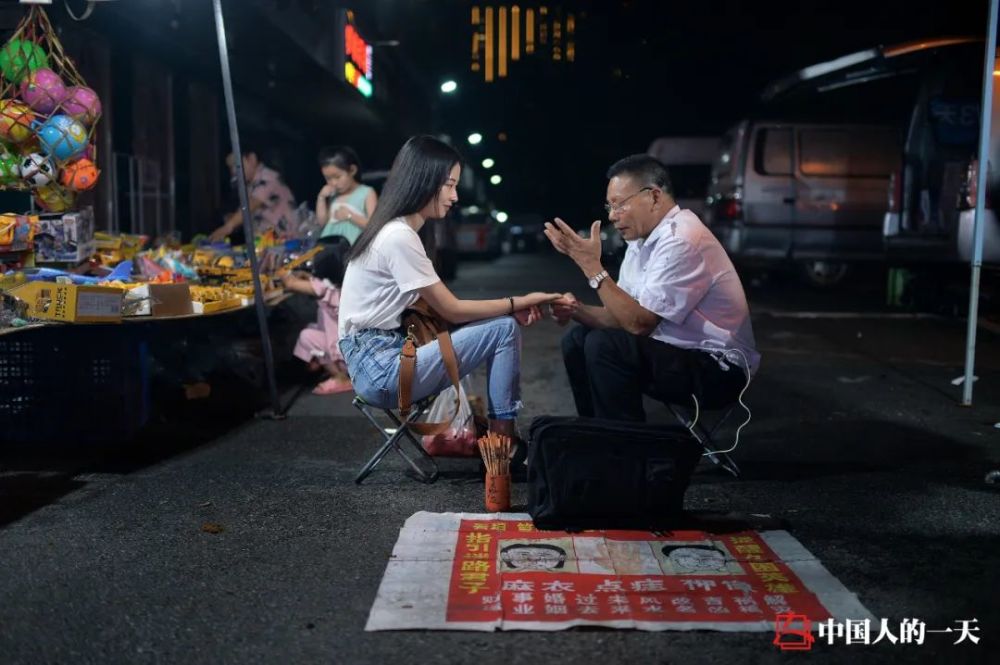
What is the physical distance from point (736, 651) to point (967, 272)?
9.50 metres

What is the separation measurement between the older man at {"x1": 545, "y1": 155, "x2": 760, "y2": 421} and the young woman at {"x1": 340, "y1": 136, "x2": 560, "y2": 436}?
274 millimetres

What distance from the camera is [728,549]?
3.62m

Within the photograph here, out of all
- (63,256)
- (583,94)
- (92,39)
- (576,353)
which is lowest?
(576,353)

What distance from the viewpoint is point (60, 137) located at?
5.12m

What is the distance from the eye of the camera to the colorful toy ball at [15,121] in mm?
4973

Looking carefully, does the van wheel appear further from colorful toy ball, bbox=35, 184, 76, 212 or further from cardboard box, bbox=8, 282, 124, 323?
cardboard box, bbox=8, 282, 124, 323

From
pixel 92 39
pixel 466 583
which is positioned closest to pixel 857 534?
pixel 466 583

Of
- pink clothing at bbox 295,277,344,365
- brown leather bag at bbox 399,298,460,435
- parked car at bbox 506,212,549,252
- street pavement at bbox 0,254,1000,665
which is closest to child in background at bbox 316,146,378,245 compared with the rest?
pink clothing at bbox 295,277,344,365

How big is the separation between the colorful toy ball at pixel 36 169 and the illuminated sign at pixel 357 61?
36.4 ft

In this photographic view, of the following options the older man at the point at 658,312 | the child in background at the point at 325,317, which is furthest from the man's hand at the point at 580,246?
the child in background at the point at 325,317

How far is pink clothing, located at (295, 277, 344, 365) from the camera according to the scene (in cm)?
713

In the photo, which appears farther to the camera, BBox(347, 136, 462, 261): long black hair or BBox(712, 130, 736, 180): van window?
BBox(712, 130, 736, 180): van window

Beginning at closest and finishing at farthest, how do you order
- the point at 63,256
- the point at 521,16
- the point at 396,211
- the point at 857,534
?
the point at 857,534, the point at 396,211, the point at 63,256, the point at 521,16

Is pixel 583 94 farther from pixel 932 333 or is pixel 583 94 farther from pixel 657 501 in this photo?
pixel 657 501
